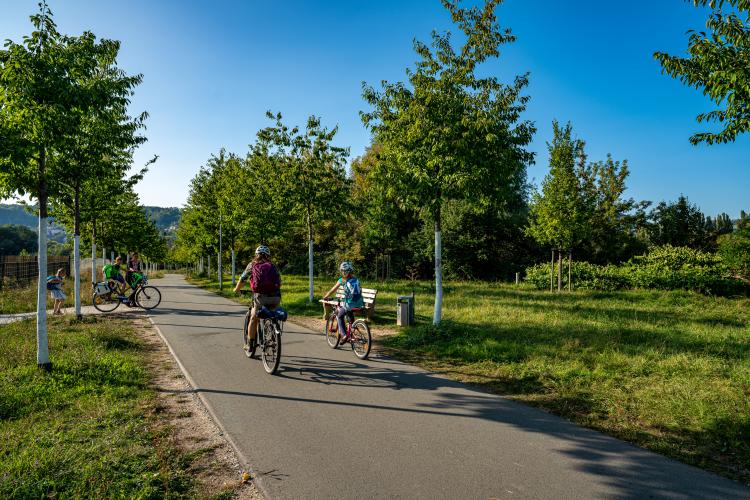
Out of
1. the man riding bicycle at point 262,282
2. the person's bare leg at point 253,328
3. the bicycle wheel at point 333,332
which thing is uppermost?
the man riding bicycle at point 262,282

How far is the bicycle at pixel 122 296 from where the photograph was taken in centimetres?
1455

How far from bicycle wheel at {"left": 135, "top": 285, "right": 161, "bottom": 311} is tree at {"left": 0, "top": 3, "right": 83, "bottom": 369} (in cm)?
871

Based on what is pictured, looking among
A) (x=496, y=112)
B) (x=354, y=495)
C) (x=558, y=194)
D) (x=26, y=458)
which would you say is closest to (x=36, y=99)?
(x=26, y=458)

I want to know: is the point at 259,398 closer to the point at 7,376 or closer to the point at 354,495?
the point at 354,495

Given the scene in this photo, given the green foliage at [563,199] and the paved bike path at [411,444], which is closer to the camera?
the paved bike path at [411,444]

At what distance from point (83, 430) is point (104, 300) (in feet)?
39.3

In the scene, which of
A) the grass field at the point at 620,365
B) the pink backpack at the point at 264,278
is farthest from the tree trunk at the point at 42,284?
the grass field at the point at 620,365

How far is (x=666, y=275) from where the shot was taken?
2073 centimetres

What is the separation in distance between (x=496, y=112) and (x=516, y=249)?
25.0 m

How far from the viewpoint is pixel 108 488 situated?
3.38m

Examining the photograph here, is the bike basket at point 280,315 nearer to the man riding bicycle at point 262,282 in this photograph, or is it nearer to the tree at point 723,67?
the man riding bicycle at point 262,282

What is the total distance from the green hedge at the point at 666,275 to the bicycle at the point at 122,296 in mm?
20135

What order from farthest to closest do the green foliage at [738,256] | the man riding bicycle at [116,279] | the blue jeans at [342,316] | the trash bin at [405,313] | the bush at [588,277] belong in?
the bush at [588,277] → the green foliage at [738,256] → the man riding bicycle at [116,279] → the trash bin at [405,313] → the blue jeans at [342,316]

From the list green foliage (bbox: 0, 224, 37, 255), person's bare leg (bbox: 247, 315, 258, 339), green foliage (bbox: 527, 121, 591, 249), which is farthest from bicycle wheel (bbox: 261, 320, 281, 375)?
green foliage (bbox: 0, 224, 37, 255)
